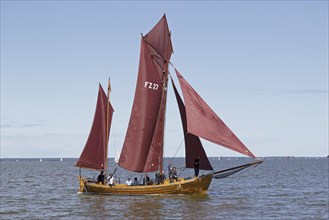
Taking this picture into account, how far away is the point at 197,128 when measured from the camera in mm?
48688

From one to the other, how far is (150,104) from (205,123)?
20.4ft

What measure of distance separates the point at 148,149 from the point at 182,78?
22.8ft

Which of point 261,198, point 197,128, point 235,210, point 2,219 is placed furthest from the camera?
point 261,198

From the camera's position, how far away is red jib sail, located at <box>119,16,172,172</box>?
5294cm

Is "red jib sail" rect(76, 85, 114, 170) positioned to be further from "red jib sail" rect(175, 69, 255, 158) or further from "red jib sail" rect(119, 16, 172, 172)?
"red jib sail" rect(175, 69, 255, 158)

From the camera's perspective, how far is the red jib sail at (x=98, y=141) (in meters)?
56.0

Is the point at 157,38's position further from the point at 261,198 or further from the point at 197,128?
the point at 261,198

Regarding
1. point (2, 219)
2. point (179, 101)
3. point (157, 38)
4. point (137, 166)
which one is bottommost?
point (2, 219)

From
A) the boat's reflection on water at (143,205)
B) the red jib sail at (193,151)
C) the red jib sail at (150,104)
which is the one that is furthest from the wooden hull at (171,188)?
the red jib sail at (150,104)

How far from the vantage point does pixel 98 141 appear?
2213 inches

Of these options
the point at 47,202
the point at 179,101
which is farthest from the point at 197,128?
the point at 47,202

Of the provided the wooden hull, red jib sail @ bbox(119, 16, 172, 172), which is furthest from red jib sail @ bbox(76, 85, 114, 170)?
the wooden hull

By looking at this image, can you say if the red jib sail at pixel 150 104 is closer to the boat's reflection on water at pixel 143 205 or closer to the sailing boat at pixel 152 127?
the sailing boat at pixel 152 127

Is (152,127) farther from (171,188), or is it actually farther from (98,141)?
(98,141)
